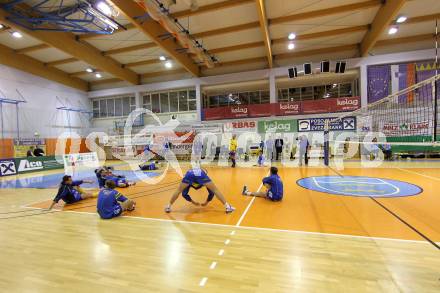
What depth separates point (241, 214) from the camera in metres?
5.03

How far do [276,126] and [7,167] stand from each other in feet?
56.8

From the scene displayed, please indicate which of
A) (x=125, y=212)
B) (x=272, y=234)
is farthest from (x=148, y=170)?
(x=272, y=234)

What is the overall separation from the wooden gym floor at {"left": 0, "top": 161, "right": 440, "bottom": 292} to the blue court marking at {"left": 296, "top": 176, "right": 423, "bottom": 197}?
2.18ft

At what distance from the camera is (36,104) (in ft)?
62.7

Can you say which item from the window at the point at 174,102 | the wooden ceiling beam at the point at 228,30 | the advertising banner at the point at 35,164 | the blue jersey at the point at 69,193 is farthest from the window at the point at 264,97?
the blue jersey at the point at 69,193

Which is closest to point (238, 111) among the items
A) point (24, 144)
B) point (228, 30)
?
point (228, 30)

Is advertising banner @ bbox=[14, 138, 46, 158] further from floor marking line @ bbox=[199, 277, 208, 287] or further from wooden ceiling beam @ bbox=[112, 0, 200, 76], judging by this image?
floor marking line @ bbox=[199, 277, 208, 287]

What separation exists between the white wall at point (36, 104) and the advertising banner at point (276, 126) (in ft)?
56.5

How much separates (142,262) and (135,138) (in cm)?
2073

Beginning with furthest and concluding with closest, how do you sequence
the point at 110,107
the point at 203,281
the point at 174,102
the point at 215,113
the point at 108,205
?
the point at 110,107, the point at 174,102, the point at 215,113, the point at 108,205, the point at 203,281

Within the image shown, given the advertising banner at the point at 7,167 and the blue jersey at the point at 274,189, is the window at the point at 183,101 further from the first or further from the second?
the blue jersey at the point at 274,189

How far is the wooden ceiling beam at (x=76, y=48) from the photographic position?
13352 mm

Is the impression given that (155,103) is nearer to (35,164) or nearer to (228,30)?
(228,30)

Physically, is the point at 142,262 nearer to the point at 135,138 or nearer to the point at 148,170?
the point at 148,170
